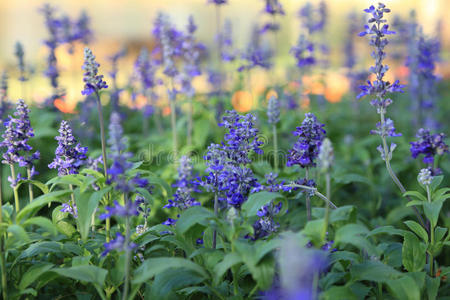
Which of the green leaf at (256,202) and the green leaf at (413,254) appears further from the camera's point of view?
the green leaf at (413,254)

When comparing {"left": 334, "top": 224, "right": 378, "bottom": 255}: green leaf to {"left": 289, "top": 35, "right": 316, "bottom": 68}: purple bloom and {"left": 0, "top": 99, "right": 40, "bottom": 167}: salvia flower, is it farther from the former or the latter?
{"left": 289, "top": 35, "right": 316, "bottom": 68}: purple bloom

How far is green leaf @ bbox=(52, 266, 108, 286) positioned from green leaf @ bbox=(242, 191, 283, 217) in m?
0.95

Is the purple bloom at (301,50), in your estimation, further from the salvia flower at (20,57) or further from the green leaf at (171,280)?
the green leaf at (171,280)

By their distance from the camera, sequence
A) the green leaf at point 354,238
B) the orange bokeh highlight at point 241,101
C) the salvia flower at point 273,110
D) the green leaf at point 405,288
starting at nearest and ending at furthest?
the green leaf at point 354,238
the green leaf at point 405,288
the salvia flower at point 273,110
the orange bokeh highlight at point 241,101

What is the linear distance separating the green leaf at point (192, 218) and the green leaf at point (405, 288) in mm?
1203

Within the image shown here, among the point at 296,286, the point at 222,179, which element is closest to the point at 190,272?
Result: the point at 222,179

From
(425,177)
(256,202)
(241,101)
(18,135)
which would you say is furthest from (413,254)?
(241,101)

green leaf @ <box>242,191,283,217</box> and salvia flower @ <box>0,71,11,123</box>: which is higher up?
salvia flower @ <box>0,71,11,123</box>

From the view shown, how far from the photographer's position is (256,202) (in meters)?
3.00

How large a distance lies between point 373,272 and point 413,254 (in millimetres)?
633

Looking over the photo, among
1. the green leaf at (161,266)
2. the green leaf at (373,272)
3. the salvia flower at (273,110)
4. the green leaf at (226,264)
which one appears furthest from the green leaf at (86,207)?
the salvia flower at (273,110)

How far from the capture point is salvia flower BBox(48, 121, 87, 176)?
11.3 ft

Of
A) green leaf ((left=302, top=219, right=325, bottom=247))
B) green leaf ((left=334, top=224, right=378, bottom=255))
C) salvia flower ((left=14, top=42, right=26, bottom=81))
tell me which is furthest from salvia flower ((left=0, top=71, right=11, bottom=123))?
green leaf ((left=334, top=224, right=378, bottom=255))

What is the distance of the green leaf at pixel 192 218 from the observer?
286cm
